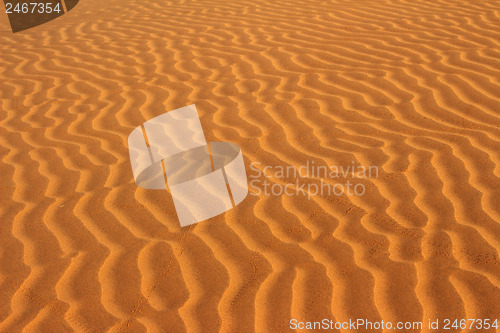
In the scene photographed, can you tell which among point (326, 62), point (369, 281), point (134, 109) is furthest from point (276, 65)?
point (369, 281)

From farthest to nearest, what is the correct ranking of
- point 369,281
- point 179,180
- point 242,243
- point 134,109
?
point 134,109, point 179,180, point 242,243, point 369,281

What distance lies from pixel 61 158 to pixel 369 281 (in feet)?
8.56

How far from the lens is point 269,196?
3.42 m

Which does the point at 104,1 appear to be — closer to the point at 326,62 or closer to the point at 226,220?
the point at 326,62

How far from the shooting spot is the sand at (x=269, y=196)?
101 inches

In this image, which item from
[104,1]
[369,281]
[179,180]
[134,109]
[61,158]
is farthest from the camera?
[104,1]

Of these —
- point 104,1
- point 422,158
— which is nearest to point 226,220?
point 422,158

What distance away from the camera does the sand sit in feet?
8.40

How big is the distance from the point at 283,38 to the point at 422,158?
12.0ft

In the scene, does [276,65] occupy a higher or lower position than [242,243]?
lower

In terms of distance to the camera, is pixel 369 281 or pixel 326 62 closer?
pixel 369 281

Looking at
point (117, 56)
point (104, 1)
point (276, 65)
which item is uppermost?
point (276, 65)

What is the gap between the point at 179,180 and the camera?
365 centimetres

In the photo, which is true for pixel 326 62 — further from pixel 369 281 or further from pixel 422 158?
pixel 369 281
